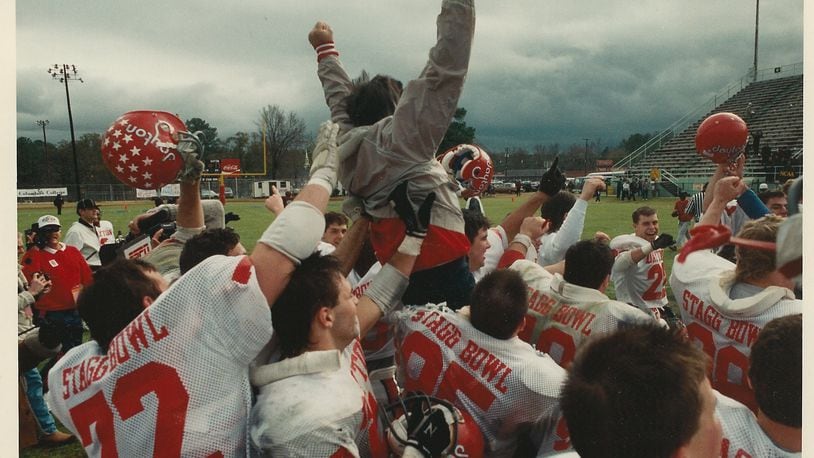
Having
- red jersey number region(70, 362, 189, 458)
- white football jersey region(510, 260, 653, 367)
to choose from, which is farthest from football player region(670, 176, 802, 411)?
red jersey number region(70, 362, 189, 458)

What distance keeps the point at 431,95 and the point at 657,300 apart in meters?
4.87

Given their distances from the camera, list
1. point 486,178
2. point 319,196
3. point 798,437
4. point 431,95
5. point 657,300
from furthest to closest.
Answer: point 657,300 < point 486,178 < point 431,95 < point 319,196 < point 798,437

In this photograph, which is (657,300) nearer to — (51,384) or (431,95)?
(431,95)

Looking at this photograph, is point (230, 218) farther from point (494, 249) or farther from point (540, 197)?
point (540, 197)

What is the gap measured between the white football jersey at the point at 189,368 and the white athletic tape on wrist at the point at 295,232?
0.42ft

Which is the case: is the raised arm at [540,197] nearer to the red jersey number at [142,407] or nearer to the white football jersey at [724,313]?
the white football jersey at [724,313]

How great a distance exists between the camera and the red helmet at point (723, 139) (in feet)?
14.8

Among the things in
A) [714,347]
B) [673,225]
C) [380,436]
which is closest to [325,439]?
[380,436]

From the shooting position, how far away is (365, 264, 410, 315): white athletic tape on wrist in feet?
9.11

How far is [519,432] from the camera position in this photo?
291cm

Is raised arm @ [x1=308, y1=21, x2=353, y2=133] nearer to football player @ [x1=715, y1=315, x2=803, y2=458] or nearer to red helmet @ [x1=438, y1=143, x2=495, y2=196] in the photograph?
red helmet @ [x1=438, y1=143, x2=495, y2=196]

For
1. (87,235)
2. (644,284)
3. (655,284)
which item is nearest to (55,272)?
(87,235)

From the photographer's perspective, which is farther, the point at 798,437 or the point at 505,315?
the point at 505,315

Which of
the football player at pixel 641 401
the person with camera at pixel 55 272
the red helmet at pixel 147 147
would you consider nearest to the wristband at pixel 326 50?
the red helmet at pixel 147 147
